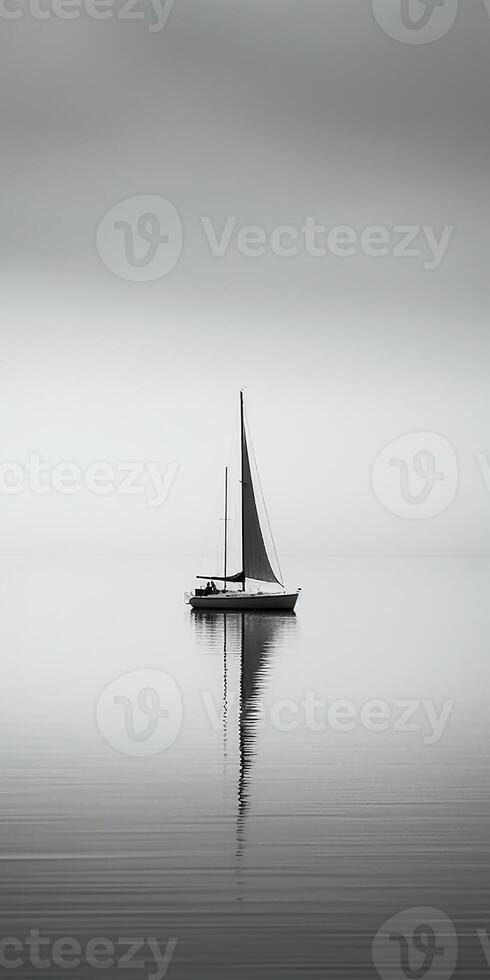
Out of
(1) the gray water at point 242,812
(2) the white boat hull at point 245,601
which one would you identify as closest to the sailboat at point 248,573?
(2) the white boat hull at point 245,601

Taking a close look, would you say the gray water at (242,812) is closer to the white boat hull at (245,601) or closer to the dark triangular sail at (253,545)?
the dark triangular sail at (253,545)

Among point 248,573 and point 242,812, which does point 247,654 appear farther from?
point 242,812

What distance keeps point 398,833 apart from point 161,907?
5135 mm

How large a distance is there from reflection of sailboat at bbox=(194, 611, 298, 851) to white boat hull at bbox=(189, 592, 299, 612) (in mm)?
556

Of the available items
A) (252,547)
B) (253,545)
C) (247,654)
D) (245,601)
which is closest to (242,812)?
(247,654)

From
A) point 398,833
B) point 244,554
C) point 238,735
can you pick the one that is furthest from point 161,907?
point 244,554

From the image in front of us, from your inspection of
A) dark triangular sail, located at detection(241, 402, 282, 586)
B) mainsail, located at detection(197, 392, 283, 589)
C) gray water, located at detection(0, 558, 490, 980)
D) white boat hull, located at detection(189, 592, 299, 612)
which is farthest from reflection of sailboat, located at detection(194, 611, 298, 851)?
dark triangular sail, located at detection(241, 402, 282, 586)

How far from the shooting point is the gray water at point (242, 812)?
44.9 ft

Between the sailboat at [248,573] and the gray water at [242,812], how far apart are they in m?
35.0

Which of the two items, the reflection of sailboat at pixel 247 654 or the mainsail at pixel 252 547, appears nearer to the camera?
the reflection of sailboat at pixel 247 654

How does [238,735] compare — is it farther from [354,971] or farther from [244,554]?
[244,554]

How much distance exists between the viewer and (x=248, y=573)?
273 feet

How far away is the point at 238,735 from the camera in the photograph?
28859mm

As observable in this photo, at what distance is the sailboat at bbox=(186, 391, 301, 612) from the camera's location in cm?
8306
